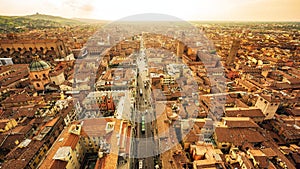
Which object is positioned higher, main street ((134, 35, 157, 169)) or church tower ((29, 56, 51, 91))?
church tower ((29, 56, 51, 91))

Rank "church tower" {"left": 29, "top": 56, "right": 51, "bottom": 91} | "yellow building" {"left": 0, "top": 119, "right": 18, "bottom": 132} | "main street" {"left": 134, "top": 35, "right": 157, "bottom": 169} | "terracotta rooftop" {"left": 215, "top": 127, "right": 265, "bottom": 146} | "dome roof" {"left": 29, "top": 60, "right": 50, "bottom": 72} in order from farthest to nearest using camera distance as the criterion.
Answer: "church tower" {"left": 29, "top": 56, "right": 51, "bottom": 91} < "dome roof" {"left": 29, "top": 60, "right": 50, "bottom": 72} < "yellow building" {"left": 0, "top": 119, "right": 18, "bottom": 132} < "main street" {"left": 134, "top": 35, "right": 157, "bottom": 169} < "terracotta rooftop" {"left": 215, "top": 127, "right": 265, "bottom": 146}

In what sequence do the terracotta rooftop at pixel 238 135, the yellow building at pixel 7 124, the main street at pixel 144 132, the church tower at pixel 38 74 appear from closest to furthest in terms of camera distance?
the terracotta rooftop at pixel 238 135
the main street at pixel 144 132
the yellow building at pixel 7 124
the church tower at pixel 38 74

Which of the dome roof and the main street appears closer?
the main street

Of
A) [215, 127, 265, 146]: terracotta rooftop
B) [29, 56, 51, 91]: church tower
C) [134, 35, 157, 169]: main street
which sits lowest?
[134, 35, 157, 169]: main street

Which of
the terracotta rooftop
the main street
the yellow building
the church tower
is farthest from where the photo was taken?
the church tower

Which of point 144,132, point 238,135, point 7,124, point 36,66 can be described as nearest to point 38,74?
point 36,66

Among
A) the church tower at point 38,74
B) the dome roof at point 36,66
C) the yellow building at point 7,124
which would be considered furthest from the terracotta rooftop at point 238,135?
the dome roof at point 36,66

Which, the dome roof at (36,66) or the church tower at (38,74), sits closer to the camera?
the dome roof at (36,66)

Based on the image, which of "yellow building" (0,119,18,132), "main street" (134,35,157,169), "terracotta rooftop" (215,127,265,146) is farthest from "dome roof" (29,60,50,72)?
"terracotta rooftop" (215,127,265,146)

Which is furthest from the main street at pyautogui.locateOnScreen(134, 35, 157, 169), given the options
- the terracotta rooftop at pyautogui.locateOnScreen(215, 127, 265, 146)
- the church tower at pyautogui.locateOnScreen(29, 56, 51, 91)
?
the church tower at pyautogui.locateOnScreen(29, 56, 51, 91)

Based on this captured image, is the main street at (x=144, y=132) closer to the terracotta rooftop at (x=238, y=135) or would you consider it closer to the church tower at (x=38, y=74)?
the terracotta rooftop at (x=238, y=135)

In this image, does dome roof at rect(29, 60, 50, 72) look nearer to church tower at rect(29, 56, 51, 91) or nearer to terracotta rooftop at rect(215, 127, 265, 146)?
church tower at rect(29, 56, 51, 91)
